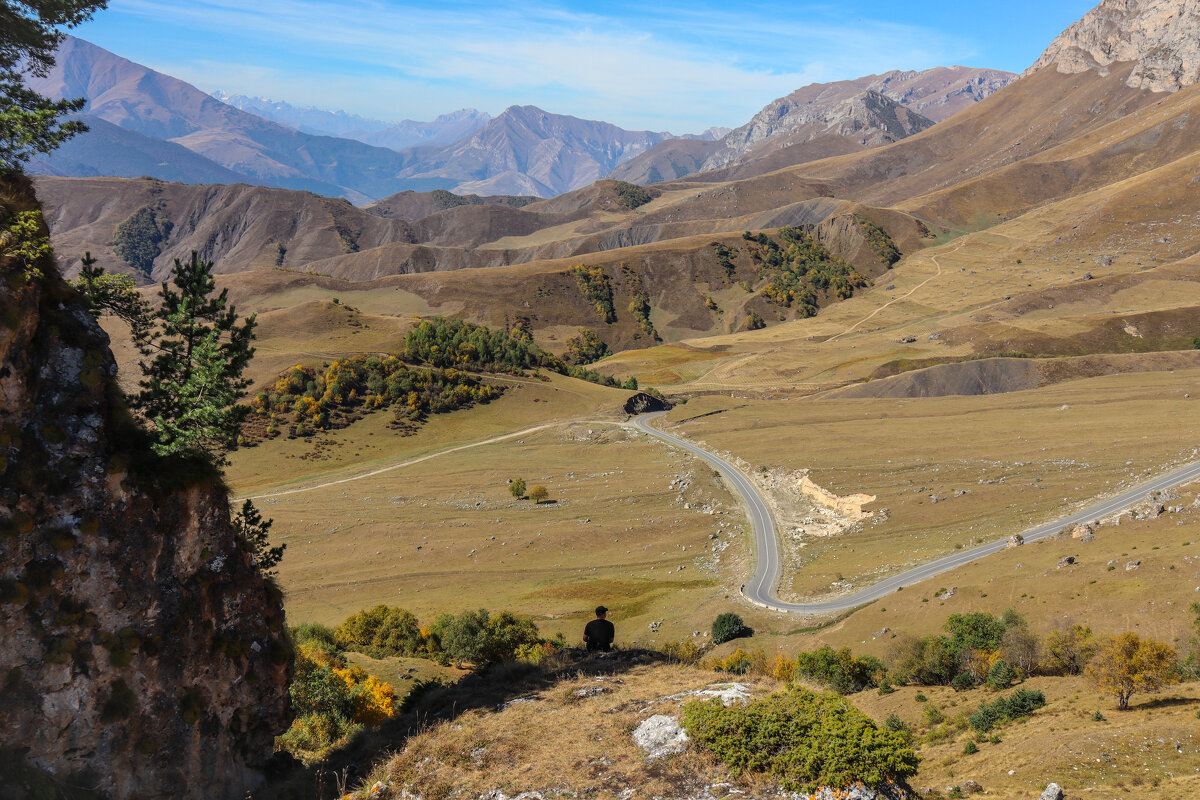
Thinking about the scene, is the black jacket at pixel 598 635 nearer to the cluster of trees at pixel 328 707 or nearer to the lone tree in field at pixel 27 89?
the cluster of trees at pixel 328 707

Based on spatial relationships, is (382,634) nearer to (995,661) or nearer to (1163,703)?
(995,661)

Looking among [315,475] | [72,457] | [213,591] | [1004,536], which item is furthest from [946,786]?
[315,475]

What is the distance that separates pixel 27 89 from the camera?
21141 millimetres

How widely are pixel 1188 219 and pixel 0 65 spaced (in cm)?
26635

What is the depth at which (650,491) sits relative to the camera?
83.1 metres

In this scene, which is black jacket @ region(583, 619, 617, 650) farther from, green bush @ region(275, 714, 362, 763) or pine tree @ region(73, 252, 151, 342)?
pine tree @ region(73, 252, 151, 342)

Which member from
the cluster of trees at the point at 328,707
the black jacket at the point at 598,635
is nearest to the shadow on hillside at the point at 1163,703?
the black jacket at the point at 598,635

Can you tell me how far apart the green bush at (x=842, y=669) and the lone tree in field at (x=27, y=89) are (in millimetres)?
43112

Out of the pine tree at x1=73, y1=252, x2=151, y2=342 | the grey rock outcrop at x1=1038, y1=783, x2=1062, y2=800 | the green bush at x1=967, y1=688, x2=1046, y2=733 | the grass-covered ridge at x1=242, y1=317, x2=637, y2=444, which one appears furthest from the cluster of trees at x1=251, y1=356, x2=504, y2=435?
the grey rock outcrop at x1=1038, y1=783, x2=1062, y2=800

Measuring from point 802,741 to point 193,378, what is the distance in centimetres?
2127

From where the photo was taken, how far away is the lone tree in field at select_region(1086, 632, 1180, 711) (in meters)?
27.9

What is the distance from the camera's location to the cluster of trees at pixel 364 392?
110 m

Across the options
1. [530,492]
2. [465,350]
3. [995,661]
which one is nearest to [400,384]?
[465,350]

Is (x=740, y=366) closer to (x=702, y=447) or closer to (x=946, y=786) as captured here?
(x=702, y=447)
